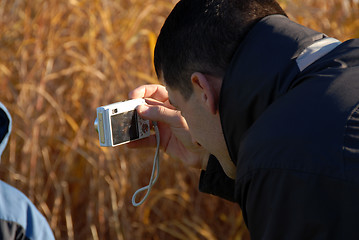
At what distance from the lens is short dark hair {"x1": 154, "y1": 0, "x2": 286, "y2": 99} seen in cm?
128

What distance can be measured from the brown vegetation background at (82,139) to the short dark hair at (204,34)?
4.24ft

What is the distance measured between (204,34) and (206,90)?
134 mm

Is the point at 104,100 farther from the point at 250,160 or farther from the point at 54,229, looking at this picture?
the point at 250,160

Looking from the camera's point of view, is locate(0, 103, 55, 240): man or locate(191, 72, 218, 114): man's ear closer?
locate(191, 72, 218, 114): man's ear

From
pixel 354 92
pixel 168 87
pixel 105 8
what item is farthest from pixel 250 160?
pixel 105 8

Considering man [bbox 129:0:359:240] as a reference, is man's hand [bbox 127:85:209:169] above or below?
below

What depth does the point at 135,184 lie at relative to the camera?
8.95ft

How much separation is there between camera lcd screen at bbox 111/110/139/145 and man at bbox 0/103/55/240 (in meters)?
0.36

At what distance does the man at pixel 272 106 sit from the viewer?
98 cm

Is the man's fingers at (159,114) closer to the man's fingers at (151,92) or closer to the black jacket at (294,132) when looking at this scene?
the man's fingers at (151,92)

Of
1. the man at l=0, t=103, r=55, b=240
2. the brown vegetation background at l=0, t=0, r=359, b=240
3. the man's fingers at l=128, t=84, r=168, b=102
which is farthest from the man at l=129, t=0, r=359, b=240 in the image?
the brown vegetation background at l=0, t=0, r=359, b=240

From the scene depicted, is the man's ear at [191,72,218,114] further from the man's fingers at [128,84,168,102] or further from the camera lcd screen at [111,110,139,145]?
the man's fingers at [128,84,168,102]

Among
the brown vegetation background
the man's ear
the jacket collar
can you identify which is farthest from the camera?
the brown vegetation background

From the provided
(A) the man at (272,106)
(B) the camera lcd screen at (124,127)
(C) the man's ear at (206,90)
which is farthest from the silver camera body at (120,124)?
(C) the man's ear at (206,90)
